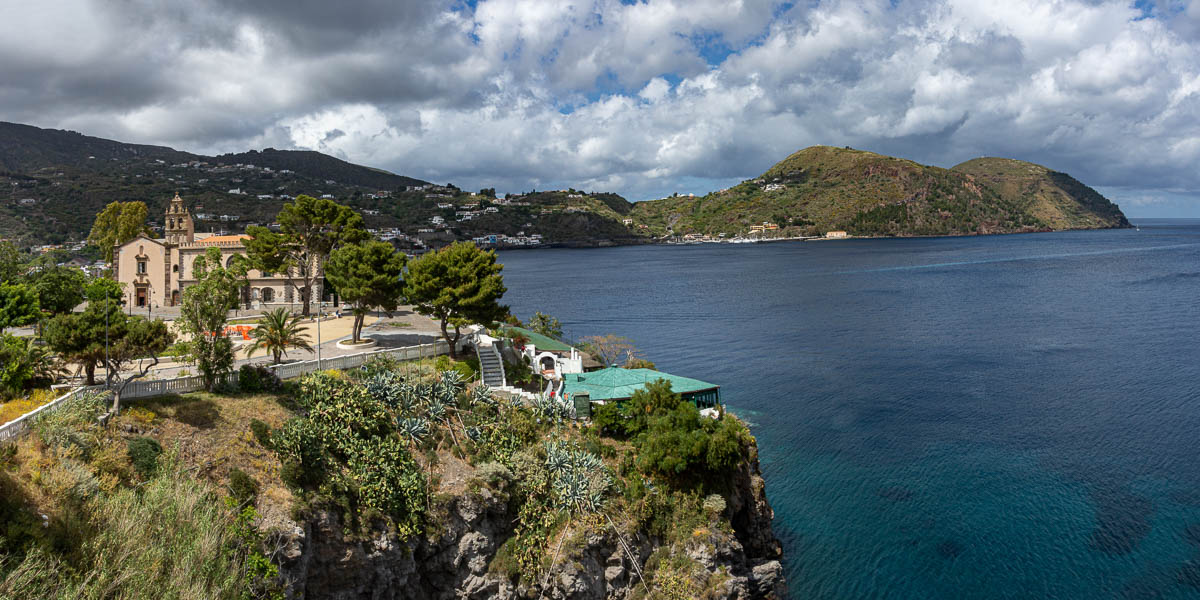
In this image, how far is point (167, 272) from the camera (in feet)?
190

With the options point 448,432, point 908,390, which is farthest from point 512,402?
point 908,390

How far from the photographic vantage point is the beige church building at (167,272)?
2231 inches

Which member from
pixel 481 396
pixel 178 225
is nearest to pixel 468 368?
pixel 481 396

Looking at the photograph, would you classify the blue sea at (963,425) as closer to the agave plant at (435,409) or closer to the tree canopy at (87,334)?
the agave plant at (435,409)

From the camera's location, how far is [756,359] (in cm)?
5944

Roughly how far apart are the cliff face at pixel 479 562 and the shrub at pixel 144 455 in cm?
402

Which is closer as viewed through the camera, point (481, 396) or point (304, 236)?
point (481, 396)

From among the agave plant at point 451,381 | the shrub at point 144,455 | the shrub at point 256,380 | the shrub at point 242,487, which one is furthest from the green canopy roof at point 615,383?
the shrub at point 144,455

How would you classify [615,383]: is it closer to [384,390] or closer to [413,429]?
[413,429]

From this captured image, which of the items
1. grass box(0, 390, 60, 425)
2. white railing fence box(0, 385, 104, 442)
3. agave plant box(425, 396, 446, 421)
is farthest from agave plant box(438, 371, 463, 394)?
grass box(0, 390, 60, 425)

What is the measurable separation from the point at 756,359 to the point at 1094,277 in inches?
3410

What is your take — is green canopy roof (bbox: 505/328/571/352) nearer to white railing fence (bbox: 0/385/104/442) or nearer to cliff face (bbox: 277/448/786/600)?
cliff face (bbox: 277/448/786/600)

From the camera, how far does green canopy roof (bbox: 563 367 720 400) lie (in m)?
31.4

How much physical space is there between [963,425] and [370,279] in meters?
36.0
